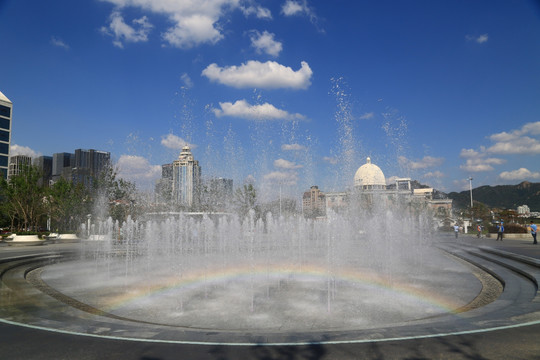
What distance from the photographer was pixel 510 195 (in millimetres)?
183250

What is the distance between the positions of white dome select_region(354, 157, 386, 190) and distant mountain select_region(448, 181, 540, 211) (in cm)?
8313

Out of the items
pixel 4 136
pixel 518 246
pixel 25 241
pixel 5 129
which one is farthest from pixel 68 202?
pixel 5 129

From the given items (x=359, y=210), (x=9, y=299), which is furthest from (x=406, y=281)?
(x=359, y=210)

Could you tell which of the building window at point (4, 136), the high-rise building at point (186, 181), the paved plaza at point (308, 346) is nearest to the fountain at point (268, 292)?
the paved plaza at point (308, 346)

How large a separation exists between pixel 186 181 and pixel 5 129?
51843mm

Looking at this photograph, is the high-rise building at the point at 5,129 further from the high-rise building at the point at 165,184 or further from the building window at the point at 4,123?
the high-rise building at the point at 165,184

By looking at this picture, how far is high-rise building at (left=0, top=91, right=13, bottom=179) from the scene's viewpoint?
7457 centimetres

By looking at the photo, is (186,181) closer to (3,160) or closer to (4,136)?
(3,160)

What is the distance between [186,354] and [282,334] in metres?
1.61

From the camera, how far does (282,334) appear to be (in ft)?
18.4

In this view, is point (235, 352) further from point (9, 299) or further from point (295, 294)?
point (9, 299)

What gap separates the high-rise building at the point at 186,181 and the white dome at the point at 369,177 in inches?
2220

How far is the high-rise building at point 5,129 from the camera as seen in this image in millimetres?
74575

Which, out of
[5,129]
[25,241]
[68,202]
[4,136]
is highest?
[5,129]
